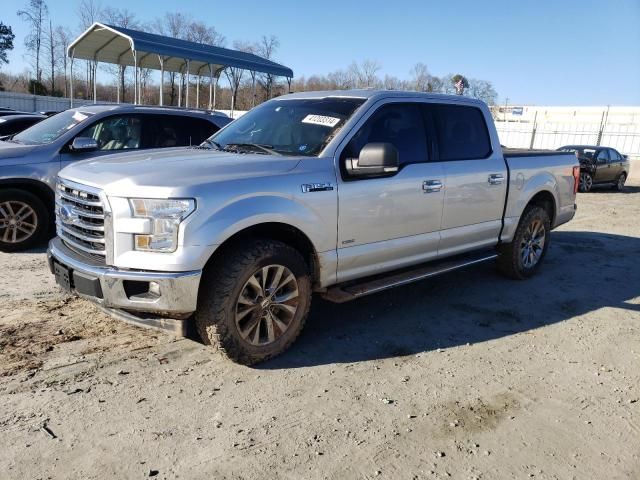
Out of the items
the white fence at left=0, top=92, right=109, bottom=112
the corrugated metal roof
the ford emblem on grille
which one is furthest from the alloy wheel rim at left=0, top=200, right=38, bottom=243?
the white fence at left=0, top=92, right=109, bottom=112

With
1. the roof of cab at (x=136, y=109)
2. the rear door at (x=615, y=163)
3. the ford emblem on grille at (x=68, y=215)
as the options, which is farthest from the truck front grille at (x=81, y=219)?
the rear door at (x=615, y=163)

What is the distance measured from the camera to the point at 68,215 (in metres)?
3.90

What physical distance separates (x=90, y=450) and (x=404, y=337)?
261cm

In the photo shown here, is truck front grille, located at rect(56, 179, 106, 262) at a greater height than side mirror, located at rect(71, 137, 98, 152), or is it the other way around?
side mirror, located at rect(71, 137, 98, 152)

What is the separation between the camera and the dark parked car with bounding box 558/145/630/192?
17.5m

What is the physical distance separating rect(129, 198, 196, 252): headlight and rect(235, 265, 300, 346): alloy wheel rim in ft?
2.06

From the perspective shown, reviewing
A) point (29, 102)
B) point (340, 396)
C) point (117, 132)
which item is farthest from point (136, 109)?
point (29, 102)

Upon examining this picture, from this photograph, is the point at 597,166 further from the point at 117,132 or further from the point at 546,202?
the point at 117,132

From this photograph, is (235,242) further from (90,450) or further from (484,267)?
(484,267)

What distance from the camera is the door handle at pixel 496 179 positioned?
5590mm

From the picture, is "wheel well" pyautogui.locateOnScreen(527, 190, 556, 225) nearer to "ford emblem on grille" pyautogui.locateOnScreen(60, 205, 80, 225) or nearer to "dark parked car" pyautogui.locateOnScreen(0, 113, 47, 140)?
"ford emblem on grille" pyautogui.locateOnScreen(60, 205, 80, 225)

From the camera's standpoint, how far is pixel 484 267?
707 cm

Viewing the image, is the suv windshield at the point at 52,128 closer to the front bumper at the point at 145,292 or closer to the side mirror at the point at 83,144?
the side mirror at the point at 83,144

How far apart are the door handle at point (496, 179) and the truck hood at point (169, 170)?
252 centimetres
